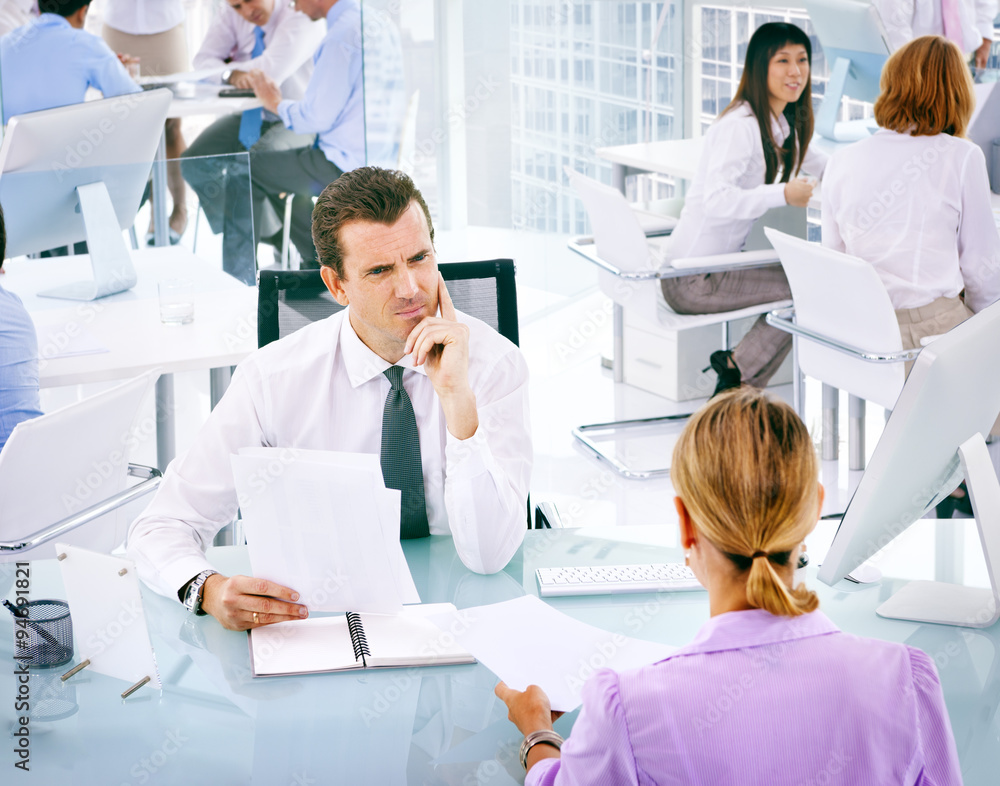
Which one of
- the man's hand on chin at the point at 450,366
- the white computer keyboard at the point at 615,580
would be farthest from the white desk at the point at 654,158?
the white computer keyboard at the point at 615,580

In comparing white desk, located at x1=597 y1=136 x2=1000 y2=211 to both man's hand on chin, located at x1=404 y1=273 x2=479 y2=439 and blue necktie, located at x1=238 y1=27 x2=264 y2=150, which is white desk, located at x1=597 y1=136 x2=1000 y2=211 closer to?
blue necktie, located at x1=238 y1=27 x2=264 y2=150

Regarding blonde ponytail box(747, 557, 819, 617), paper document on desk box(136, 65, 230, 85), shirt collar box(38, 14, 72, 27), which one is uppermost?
shirt collar box(38, 14, 72, 27)

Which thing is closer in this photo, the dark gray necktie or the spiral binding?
the spiral binding

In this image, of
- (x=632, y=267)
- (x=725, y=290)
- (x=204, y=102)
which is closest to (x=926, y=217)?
(x=725, y=290)

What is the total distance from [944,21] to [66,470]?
3562mm

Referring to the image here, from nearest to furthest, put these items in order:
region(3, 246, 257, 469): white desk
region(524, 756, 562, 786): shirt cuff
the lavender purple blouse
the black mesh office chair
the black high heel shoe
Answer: the lavender purple blouse → region(524, 756, 562, 786): shirt cuff → the black mesh office chair → region(3, 246, 257, 469): white desk → the black high heel shoe

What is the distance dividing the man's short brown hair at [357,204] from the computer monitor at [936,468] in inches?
34.2

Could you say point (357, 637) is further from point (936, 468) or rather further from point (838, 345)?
point (838, 345)

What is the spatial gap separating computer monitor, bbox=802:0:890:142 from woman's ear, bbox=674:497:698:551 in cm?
349

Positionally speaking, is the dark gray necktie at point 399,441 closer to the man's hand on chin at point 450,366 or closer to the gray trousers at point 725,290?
the man's hand on chin at point 450,366

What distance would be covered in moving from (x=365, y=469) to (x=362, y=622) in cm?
23

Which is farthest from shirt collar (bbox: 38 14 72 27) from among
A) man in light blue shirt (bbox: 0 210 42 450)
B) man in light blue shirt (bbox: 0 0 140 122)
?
man in light blue shirt (bbox: 0 210 42 450)

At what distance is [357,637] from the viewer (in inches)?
56.8

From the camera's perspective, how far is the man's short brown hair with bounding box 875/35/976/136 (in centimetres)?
310
